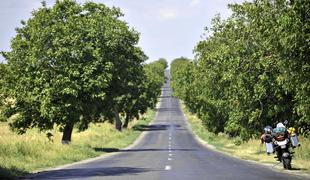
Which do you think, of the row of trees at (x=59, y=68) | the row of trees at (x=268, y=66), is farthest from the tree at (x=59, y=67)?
the row of trees at (x=268, y=66)

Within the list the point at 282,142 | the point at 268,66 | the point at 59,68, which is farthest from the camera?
the point at 59,68

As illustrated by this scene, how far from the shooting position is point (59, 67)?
3978cm

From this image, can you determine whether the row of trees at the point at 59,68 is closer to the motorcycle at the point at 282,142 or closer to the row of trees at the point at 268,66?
the row of trees at the point at 268,66

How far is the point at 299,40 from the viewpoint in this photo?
50.9 ft

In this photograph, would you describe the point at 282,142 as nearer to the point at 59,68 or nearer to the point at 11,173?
the point at 11,173

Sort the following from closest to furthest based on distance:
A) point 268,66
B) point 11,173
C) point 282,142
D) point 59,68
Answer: point 11,173
point 282,142
point 268,66
point 59,68

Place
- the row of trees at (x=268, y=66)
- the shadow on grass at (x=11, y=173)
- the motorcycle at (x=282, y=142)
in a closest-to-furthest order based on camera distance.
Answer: the row of trees at (x=268, y=66)
the shadow on grass at (x=11, y=173)
the motorcycle at (x=282, y=142)

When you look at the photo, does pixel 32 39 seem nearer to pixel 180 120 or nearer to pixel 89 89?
pixel 89 89

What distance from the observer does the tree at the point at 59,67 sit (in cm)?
3938

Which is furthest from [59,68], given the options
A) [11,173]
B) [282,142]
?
[282,142]

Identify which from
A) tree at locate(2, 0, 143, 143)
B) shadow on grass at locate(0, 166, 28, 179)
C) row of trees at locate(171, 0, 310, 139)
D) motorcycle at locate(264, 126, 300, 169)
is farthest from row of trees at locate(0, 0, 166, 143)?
motorcycle at locate(264, 126, 300, 169)

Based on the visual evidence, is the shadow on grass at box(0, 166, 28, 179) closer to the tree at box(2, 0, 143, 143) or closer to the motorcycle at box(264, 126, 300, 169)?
the motorcycle at box(264, 126, 300, 169)

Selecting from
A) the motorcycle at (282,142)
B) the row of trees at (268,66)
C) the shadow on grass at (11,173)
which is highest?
the row of trees at (268,66)

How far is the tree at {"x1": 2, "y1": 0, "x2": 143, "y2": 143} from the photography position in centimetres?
3938
